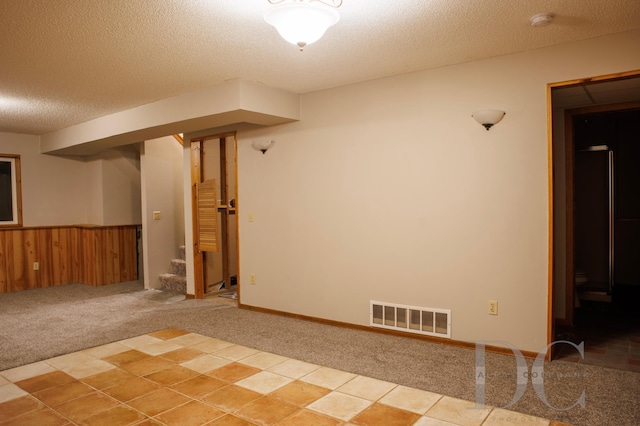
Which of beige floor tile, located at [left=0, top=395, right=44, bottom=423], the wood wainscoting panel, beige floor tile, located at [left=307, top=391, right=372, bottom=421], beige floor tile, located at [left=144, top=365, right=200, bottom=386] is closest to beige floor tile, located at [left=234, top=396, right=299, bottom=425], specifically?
beige floor tile, located at [left=307, top=391, right=372, bottom=421]

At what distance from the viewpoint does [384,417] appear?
233cm

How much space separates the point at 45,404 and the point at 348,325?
2.46 metres

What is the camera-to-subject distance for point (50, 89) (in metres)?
4.02

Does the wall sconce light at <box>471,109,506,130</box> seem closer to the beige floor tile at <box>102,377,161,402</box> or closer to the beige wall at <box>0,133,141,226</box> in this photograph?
the beige floor tile at <box>102,377,161,402</box>

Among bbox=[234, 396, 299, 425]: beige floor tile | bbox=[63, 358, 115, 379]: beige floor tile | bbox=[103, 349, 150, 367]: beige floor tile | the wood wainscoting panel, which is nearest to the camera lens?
bbox=[234, 396, 299, 425]: beige floor tile

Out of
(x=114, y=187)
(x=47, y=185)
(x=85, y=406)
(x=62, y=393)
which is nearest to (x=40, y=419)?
(x=85, y=406)

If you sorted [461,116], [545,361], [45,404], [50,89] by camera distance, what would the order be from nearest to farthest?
1. [45,404]
2. [545,361]
3. [461,116]
4. [50,89]

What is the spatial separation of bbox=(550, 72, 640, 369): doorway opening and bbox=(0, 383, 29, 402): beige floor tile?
12.1 feet

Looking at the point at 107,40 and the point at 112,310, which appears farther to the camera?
the point at 112,310

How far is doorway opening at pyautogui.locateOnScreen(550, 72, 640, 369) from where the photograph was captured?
133 inches

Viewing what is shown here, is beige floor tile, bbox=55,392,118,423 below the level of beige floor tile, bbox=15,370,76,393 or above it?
below

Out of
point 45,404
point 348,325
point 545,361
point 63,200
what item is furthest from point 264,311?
point 63,200

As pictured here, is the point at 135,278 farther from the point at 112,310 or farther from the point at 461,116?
the point at 461,116

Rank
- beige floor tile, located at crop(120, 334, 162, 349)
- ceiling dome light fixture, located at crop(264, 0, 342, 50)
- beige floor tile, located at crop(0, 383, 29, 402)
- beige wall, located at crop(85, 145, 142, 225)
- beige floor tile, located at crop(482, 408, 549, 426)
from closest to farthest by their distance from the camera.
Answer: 1. ceiling dome light fixture, located at crop(264, 0, 342, 50)
2. beige floor tile, located at crop(482, 408, 549, 426)
3. beige floor tile, located at crop(0, 383, 29, 402)
4. beige floor tile, located at crop(120, 334, 162, 349)
5. beige wall, located at crop(85, 145, 142, 225)
